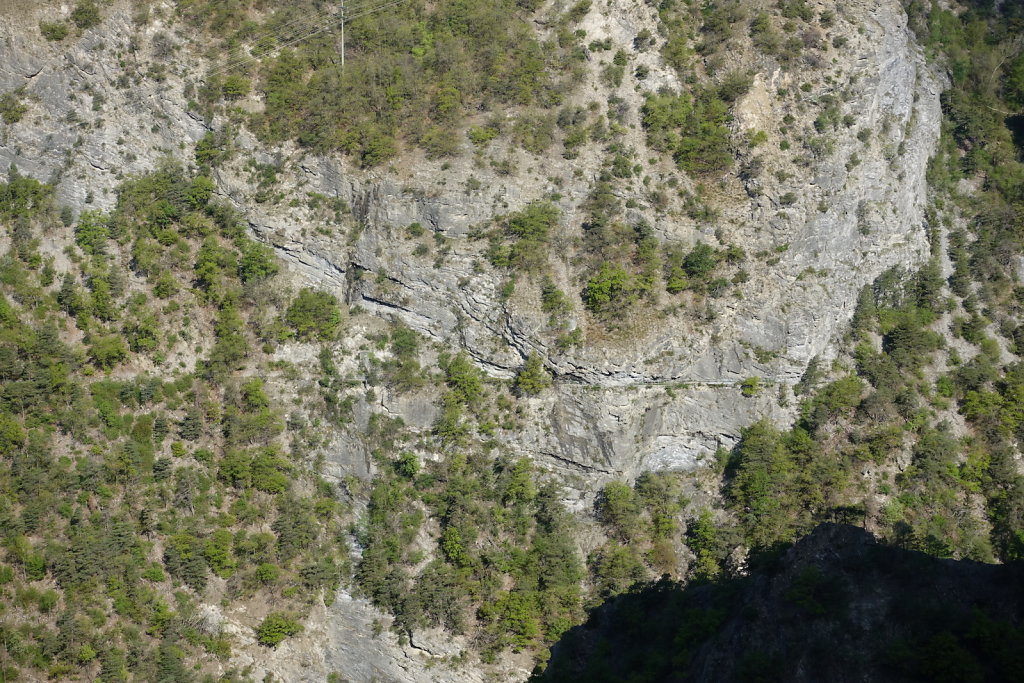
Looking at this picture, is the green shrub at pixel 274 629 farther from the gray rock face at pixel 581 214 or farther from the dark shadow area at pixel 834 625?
the gray rock face at pixel 581 214

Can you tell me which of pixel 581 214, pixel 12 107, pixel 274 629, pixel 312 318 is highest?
pixel 581 214

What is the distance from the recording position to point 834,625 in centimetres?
3781

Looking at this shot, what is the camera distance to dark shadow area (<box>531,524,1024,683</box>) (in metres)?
35.1

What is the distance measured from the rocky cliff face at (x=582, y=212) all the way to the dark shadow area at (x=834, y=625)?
8646mm

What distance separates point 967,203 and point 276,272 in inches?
1731

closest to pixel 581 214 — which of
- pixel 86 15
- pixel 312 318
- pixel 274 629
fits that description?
pixel 312 318

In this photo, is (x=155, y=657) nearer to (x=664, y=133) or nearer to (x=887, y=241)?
(x=664, y=133)

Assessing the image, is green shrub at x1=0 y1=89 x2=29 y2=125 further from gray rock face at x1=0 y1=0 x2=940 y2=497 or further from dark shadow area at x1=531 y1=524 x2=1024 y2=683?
dark shadow area at x1=531 y1=524 x2=1024 y2=683

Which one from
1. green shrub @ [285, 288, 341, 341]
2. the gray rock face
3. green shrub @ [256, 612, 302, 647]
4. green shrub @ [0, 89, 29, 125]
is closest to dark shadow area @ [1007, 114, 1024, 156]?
the gray rock face

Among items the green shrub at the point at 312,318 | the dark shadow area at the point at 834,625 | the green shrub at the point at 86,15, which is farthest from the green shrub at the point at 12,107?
the dark shadow area at the point at 834,625

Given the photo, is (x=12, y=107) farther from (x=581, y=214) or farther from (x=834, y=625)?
(x=834, y=625)

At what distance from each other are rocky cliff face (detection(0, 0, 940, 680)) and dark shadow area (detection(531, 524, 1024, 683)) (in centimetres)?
865

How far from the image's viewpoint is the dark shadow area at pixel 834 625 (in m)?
35.1

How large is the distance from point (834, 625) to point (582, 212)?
26.3m
